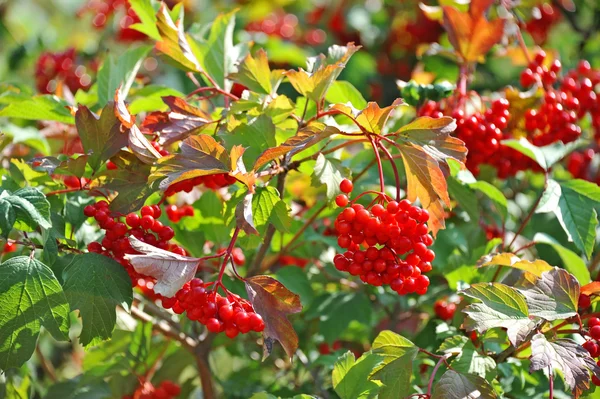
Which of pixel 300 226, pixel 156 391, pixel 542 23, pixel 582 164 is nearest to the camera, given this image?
pixel 300 226

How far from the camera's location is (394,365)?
1219 millimetres

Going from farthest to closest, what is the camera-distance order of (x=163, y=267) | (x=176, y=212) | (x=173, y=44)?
(x=176, y=212)
(x=173, y=44)
(x=163, y=267)

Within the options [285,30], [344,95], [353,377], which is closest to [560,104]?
[344,95]

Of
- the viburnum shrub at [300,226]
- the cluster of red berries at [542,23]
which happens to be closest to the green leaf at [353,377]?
the viburnum shrub at [300,226]

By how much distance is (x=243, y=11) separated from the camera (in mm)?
3523

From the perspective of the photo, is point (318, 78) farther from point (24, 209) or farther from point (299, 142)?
point (24, 209)

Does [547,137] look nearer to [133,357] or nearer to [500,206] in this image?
[500,206]

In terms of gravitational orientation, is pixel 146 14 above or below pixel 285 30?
above

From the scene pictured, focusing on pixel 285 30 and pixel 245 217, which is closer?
pixel 245 217

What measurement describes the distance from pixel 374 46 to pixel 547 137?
1.63 m

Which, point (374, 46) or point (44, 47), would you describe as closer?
point (44, 47)

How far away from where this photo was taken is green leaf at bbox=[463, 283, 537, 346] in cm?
114

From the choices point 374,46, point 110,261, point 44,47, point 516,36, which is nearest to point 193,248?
point 110,261

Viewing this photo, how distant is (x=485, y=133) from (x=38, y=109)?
1.01 m
